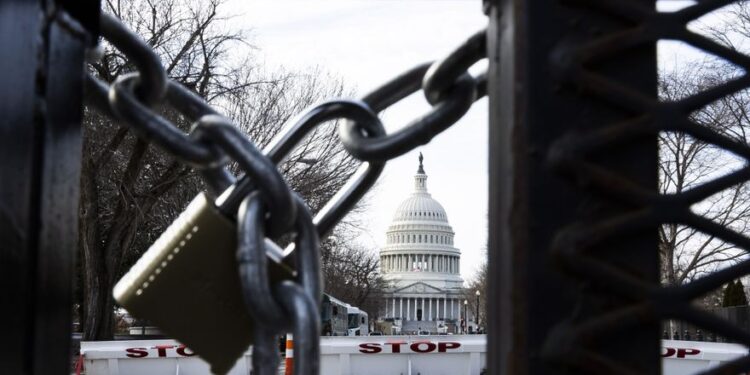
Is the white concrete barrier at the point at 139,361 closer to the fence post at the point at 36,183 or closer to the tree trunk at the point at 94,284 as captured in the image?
the tree trunk at the point at 94,284

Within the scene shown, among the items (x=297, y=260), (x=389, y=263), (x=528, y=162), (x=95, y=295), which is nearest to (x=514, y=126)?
(x=528, y=162)

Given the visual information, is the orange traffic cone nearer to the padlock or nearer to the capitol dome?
the padlock

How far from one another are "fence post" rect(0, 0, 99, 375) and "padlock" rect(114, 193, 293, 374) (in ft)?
0.78

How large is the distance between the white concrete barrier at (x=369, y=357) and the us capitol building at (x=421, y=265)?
8858 centimetres

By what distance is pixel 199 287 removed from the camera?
1.23 metres

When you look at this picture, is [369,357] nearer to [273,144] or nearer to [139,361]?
[139,361]

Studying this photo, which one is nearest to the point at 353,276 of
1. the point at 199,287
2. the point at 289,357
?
the point at 289,357

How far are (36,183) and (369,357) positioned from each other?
17.2 metres

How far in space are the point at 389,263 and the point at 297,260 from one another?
11222cm

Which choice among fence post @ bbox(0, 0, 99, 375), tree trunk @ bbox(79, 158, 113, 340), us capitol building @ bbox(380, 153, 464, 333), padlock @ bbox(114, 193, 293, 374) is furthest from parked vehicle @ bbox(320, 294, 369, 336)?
us capitol building @ bbox(380, 153, 464, 333)

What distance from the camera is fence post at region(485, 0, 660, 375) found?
0.89 meters

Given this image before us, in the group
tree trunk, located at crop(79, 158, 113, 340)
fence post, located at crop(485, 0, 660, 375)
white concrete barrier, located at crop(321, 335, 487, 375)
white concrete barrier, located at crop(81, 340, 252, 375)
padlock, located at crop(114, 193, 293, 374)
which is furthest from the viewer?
tree trunk, located at crop(79, 158, 113, 340)

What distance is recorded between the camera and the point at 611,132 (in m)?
0.90

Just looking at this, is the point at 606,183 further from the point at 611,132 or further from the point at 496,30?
the point at 496,30
